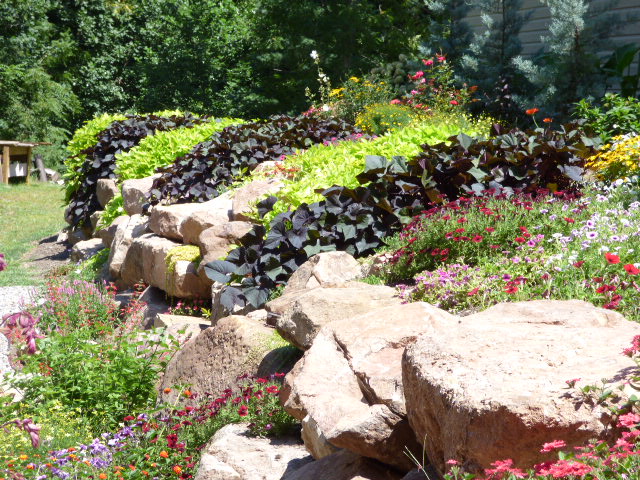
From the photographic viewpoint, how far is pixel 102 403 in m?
4.84

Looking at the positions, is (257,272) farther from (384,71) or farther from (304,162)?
(384,71)

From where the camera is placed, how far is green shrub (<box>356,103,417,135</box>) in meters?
10.1

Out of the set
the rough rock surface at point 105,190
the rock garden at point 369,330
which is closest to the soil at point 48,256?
the rough rock surface at point 105,190

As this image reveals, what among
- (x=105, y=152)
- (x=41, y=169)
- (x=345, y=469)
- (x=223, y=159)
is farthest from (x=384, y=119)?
(x=41, y=169)

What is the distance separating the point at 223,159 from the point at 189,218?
2018 mm

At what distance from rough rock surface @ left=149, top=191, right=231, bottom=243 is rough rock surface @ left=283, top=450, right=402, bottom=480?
170 inches

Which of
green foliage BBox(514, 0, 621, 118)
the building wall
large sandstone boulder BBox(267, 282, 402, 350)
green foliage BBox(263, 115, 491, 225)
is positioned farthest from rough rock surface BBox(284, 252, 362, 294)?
the building wall

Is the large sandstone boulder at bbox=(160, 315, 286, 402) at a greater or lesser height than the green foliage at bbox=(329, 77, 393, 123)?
lesser

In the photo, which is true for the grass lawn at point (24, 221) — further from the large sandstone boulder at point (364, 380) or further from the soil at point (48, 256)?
the large sandstone boulder at point (364, 380)

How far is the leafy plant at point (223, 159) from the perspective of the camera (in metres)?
9.16

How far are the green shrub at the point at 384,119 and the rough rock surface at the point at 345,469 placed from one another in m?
7.07

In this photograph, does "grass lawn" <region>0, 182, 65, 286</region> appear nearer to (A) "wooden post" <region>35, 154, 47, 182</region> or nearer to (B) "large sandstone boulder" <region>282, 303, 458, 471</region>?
(A) "wooden post" <region>35, 154, 47, 182</region>

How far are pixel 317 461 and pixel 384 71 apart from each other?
14.4 metres

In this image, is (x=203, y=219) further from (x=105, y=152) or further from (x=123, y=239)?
(x=105, y=152)
